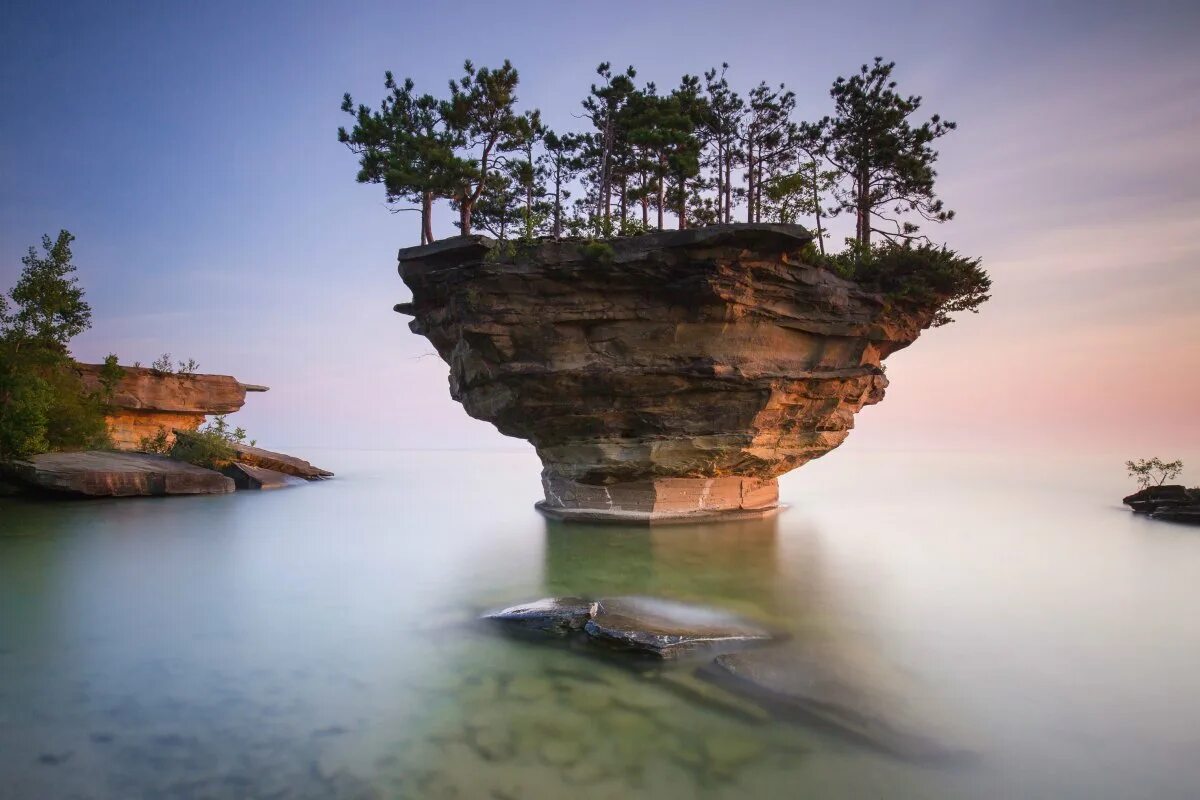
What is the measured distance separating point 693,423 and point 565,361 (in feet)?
13.2

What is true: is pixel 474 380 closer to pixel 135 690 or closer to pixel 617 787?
pixel 135 690

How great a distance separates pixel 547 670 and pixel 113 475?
23824 millimetres

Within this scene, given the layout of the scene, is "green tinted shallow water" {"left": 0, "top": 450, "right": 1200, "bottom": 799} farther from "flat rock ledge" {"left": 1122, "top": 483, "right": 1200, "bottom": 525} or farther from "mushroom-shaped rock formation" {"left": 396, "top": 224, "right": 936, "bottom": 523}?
"flat rock ledge" {"left": 1122, "top": 483, "right": 1200, "bottom": 525}

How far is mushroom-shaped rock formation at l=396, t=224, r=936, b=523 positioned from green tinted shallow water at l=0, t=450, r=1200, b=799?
2638 mm

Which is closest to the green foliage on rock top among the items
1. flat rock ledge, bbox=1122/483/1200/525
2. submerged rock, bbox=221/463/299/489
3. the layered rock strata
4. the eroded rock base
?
flat rock ledge, bbox=1122/483/1200/525

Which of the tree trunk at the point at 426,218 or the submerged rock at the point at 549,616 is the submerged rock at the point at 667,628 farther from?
the tree trunk at the point at 426,218

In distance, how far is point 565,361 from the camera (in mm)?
15891

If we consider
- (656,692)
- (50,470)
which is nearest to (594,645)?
(656,692)

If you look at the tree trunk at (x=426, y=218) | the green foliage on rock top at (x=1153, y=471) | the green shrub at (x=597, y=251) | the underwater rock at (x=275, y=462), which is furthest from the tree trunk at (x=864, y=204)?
the underwater rock at (x=275, y=462)

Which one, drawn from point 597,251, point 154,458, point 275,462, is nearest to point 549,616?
point 597,251

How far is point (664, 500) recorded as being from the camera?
17.8m

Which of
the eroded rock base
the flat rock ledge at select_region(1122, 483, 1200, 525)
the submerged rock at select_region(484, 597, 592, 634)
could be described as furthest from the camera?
the flat rock ledge at select_region(1122, 483, 1200, 525)

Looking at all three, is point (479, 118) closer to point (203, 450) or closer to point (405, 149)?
point (405, 149)

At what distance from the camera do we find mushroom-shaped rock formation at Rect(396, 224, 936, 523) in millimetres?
14648
